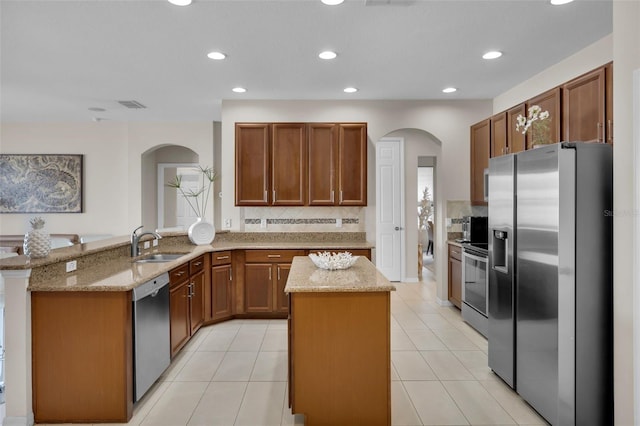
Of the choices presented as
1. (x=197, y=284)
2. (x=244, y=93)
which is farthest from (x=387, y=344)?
(x=244, y=93)

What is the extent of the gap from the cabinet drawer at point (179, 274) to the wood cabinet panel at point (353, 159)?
2096 millimetres

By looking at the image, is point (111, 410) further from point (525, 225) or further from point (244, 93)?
point (244, 93)

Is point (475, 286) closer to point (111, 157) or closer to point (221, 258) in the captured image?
point (221, 258)

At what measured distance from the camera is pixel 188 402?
9.09 feet

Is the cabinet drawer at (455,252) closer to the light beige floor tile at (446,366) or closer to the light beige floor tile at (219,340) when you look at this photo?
the light beige floor tile at (446,366)

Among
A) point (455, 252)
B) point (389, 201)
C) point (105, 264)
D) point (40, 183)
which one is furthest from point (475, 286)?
point (40, 183)

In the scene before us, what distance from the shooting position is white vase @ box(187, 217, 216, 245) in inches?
190

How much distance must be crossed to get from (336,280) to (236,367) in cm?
147

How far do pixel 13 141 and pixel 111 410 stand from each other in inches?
240

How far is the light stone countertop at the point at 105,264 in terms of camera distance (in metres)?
2.51

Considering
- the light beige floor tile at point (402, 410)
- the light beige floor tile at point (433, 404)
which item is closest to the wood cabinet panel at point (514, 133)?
the light beige floor tile at point (433, 404)

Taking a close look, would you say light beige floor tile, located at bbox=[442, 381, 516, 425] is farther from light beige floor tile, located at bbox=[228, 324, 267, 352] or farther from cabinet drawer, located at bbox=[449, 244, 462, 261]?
cabinet drawer, located at bbox=[449, 244, 462, 261]

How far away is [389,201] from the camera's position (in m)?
6.80

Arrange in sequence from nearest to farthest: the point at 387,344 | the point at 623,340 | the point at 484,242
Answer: the point at 623,340 < the point at 387,344 < the point at 484,242
